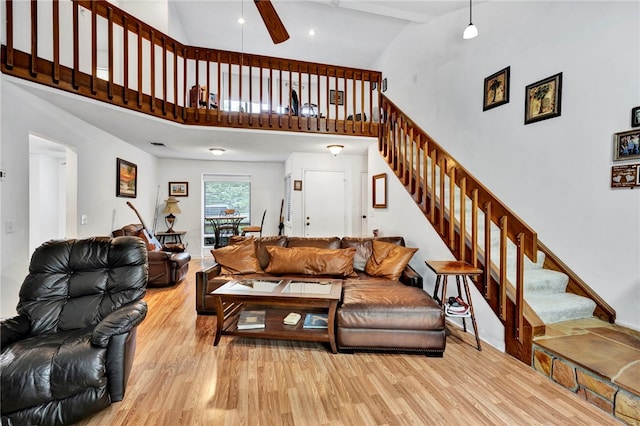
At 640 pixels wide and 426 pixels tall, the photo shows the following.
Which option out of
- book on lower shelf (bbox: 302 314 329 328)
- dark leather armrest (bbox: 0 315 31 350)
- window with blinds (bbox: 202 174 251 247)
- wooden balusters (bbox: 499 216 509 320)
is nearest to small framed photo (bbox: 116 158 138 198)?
window with blinds (bbox: 202 174 251 247)

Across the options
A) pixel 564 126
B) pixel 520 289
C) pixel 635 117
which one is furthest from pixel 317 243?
pixel 635 117

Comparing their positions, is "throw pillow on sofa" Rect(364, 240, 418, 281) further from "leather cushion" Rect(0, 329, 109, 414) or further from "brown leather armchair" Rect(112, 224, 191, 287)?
"brown leather armchair" Rect(112, 224, 191, 287)

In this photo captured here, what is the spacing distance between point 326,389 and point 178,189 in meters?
6.43

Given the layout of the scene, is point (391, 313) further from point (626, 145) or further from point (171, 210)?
point (171, 210)

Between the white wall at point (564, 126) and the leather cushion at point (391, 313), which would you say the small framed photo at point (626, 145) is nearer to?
the white wall at point (564, 126)

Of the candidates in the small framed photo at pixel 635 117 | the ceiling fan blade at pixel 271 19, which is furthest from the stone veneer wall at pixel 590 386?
the ceiling fan blade at pixel 271 19

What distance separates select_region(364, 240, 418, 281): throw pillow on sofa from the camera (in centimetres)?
331

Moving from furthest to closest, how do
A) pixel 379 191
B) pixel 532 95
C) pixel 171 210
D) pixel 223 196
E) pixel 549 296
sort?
pixel 223 196
pixel 171 210
pixel 379 191
pixel 532 95
pixel 549 296

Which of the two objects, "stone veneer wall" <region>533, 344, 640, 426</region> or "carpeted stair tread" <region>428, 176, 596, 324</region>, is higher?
"carpeted stair tread" <region>428, 176, 596, 324</region>

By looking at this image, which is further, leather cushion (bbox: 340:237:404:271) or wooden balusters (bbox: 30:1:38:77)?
leather cushion (bbox: 340:237:404:271)

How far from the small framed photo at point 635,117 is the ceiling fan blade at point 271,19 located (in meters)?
3.04

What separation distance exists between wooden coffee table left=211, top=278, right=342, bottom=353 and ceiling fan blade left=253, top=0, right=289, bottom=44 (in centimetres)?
232

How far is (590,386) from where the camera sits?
1.84 metres

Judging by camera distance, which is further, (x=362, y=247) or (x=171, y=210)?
(x=171, y=210)
